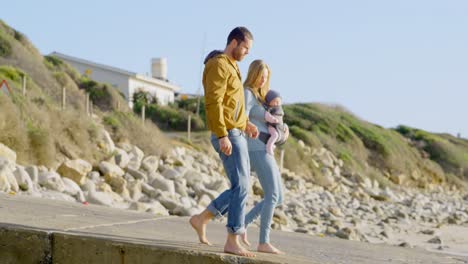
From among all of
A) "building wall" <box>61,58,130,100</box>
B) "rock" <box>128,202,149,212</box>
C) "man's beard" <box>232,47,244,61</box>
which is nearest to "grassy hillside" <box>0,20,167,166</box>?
"rock" <box>128,202,149,212</box>

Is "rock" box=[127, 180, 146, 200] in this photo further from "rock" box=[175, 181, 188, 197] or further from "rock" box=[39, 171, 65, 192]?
"rock" box=[39, 171, 65, 192]

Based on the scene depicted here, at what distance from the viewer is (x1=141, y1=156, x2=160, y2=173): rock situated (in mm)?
15750

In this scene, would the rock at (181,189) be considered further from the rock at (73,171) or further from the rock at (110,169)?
the rock at (73,171)

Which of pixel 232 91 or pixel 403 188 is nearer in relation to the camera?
pixel 232 91

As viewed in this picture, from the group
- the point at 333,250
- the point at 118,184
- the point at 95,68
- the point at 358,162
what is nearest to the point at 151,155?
the point at 118,184

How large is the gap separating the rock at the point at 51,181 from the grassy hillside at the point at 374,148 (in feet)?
61.8

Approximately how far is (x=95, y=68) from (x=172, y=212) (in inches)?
1420

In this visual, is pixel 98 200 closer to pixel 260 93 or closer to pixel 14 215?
pixel 14 215

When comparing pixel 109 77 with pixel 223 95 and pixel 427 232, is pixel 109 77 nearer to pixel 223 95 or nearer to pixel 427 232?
pixel 427 232

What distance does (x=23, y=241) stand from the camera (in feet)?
14.8

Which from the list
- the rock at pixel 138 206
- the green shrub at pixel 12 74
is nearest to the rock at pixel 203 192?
the rock at pixel 138 206

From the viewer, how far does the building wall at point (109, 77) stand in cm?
4462

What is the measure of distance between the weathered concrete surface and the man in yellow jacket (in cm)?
29

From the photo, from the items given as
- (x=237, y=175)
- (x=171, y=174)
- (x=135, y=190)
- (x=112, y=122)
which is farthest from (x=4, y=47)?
(x=237, y=175)
